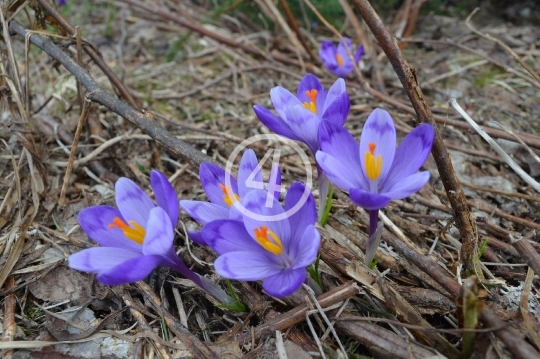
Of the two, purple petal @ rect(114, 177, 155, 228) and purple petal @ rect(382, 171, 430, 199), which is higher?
purple petal @ rect(382, 171, 430, 199)

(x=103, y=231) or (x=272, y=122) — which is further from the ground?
(x=272, y=122)

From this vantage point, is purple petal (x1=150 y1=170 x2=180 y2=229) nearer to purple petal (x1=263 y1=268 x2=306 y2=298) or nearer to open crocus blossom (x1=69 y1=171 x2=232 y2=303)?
open crocus blossom (x1=69 y1=171 x2=232 y2=303)

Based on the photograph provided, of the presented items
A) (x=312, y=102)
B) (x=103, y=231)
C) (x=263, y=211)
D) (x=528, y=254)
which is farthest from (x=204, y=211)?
(x=528, y=254)

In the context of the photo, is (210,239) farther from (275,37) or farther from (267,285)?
(275,37)

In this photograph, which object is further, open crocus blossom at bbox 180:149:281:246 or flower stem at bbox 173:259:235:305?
flower stem at bbox 173:259:235:305

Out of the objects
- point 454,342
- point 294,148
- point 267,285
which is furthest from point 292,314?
point 294,148

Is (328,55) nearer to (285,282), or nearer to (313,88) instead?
(313,88)

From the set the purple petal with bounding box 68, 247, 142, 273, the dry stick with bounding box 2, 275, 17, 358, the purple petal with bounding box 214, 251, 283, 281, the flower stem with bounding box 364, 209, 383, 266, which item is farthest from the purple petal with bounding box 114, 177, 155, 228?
the flower stem with bounding box 364, 209, 383, 266
